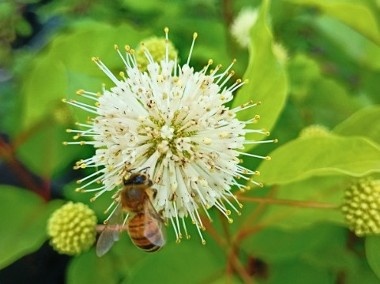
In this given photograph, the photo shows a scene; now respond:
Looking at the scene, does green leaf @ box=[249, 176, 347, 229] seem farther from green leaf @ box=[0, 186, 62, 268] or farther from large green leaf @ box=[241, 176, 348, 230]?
green leaf @ box=[0, 186, 62, 268]

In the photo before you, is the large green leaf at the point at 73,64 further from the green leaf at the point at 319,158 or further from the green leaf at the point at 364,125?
the green leaf at the point at 364,125

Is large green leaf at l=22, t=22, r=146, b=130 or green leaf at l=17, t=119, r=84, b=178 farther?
green leaf at l=17, t=119, r=84, b=178

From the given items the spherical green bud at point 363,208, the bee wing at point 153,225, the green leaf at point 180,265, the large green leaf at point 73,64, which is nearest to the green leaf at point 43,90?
the large green leaf at point 73,64

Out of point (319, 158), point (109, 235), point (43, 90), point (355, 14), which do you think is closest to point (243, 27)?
point (355, 14)

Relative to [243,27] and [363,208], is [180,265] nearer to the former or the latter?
[363,208]

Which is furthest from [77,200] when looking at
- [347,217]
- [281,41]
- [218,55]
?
[281,41]

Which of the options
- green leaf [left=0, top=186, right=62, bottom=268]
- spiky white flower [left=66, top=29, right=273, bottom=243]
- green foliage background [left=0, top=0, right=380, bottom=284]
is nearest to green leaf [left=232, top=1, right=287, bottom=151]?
green foliage background [left=0, top=0, right=380, bottom=284]

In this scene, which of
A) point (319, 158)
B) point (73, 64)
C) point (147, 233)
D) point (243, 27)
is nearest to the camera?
point (147, 233)
